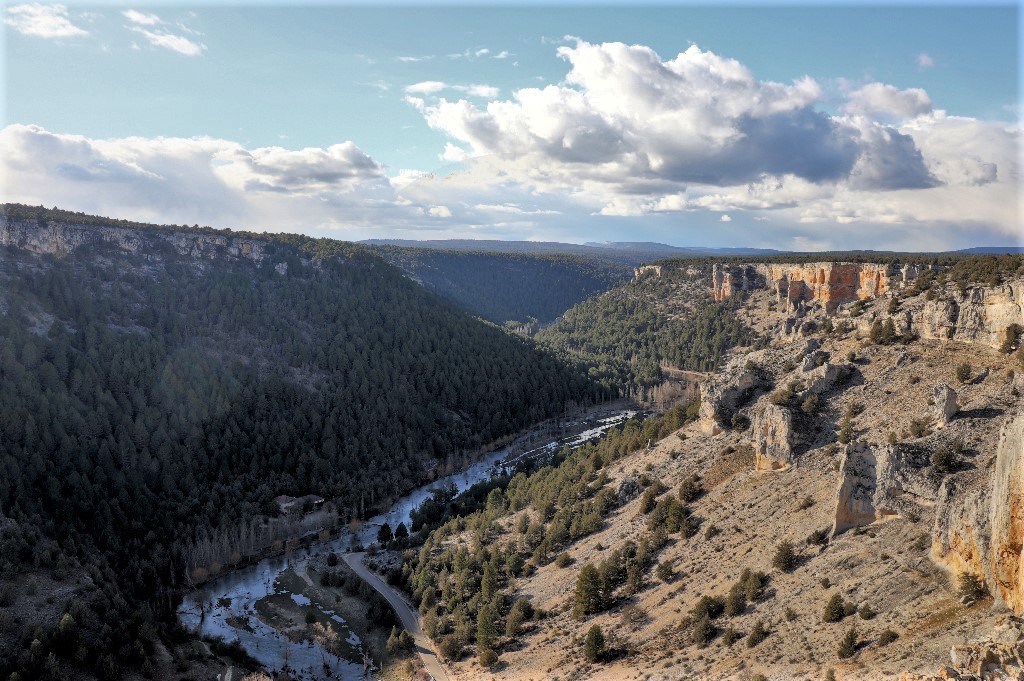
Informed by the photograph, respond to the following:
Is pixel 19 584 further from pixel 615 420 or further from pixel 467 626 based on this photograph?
pixel 615 420

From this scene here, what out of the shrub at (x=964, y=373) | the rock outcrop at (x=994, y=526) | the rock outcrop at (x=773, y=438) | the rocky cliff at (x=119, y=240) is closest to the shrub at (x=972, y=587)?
the rock outcrop at (x=994, y=526)

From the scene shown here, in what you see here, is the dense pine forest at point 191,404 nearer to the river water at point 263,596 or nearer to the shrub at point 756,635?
the river water at point 263,596

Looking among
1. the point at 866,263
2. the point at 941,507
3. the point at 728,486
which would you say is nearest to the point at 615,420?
the point at 866,263


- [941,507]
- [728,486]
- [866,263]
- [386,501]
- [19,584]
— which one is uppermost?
[866,263]

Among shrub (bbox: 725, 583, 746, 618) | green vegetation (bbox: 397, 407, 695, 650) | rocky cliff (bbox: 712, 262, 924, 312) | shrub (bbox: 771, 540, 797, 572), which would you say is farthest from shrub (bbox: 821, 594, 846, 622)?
rocky cliff (bbox: 712, 262, 924, 312)

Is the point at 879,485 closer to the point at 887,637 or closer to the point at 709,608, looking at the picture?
the point at 887,637

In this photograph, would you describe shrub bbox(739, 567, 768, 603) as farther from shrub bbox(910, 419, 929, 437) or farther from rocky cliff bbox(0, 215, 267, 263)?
rocky cliff bbox(0, 215, 267, 263)

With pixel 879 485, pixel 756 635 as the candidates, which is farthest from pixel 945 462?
pixel 756 635
